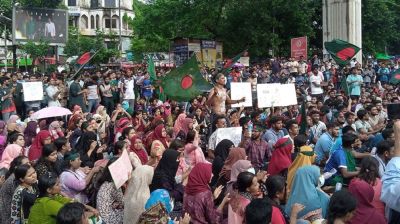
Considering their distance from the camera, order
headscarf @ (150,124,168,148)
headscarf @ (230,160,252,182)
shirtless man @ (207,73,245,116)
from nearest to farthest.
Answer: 1. headscarf @ (230,160,252,182)
2. headscarf @ (150,124,168,148)
3. shirtless man @ (207,73,245,116)

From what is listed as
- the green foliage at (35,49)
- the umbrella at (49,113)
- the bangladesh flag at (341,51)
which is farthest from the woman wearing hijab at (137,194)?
the green foliage at (35,49)

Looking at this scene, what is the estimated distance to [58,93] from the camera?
50.6 ft

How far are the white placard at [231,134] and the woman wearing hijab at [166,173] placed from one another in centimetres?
243

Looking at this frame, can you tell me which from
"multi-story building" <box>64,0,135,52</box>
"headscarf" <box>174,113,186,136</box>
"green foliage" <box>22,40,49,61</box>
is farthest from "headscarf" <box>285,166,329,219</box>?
"multi-story building" <box>64,0,135,52</box>

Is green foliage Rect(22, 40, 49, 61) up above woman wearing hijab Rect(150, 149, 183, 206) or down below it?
above

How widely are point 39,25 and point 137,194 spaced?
35388 millimetres

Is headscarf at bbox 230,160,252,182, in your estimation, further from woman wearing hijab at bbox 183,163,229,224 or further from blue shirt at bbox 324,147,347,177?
blue shirt at bbox 324,147,347,177

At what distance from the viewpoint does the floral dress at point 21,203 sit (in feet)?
20.5

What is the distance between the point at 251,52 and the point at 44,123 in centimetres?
2414

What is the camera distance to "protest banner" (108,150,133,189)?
21.0ft

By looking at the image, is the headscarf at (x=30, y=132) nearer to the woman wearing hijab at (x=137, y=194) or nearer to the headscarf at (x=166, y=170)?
the headscarf at (x=166, y=170)

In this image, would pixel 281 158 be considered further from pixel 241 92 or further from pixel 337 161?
pixel 241 92

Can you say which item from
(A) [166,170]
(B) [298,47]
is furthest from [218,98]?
(B) [298,47]

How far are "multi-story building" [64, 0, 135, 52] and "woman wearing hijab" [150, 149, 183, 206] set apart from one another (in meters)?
78.0
